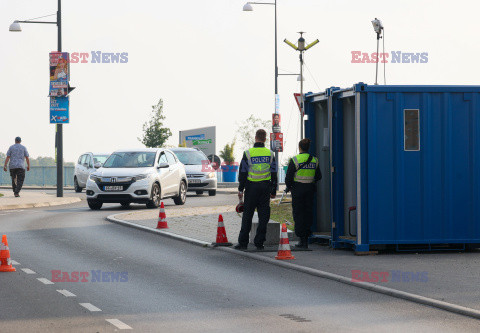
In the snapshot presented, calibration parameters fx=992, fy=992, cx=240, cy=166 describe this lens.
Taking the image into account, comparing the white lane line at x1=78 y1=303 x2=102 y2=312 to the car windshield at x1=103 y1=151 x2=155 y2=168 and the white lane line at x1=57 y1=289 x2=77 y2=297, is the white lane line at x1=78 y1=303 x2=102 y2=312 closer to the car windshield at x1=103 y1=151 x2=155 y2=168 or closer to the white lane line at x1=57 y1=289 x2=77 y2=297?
the white lane line at x1=57 y1=289 x2=77 y2=297

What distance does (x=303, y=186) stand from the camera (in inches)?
616

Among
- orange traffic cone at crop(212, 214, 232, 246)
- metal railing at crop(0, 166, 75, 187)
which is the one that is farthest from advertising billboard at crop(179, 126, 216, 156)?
orange traffic cone at crop(212, 214, 232, 246)

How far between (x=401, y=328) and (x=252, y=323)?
1316 mm

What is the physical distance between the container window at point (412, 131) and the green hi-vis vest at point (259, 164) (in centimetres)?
213

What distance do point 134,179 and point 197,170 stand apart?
854cm

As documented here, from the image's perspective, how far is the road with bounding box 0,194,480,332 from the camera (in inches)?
346

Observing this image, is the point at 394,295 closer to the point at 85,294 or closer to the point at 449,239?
the point at 85,294

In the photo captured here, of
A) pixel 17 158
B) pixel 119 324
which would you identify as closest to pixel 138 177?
pixel 17 158

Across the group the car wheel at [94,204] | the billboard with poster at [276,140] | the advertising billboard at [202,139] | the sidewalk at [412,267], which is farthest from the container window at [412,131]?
the advertising billboard at [202,139]

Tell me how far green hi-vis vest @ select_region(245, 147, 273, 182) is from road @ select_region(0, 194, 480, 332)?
1340 mm

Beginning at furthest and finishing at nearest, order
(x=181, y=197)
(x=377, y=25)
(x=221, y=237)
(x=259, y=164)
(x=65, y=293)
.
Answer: (x=181, y=197) → (x=377, y=25) → (x=221, y=237) → (x=259, y=164) → (x=65, y=293)

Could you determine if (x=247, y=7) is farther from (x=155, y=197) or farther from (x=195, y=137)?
(x=195, y=137)

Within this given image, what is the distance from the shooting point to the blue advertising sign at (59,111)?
1352 inches

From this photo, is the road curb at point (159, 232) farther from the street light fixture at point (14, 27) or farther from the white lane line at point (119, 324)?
the street light fixture at point (14, 27)
